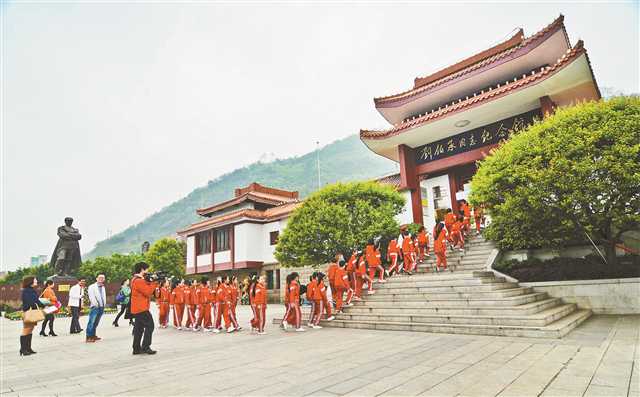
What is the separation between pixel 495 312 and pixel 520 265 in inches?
168

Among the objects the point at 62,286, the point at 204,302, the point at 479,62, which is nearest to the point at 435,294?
the point at 204,302

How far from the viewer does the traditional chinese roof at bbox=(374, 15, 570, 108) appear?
14.8 metres

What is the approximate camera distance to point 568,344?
242 inches

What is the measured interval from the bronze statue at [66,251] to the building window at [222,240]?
1018 cm

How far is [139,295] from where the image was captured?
23.0ft

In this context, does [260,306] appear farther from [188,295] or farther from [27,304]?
[27,304]

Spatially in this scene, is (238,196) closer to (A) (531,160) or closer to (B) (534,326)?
(A) (531,160)

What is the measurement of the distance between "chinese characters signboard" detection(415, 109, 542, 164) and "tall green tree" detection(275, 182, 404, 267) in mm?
4769

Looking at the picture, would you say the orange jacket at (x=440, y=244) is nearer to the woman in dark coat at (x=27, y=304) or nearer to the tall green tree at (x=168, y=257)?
the woman in dark coat at (x=27, y=304)

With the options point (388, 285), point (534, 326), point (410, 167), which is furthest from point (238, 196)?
point (534, 326)

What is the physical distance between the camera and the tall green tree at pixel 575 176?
8945 mm

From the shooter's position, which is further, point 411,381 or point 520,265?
point 520,265

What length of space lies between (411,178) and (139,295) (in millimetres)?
14775

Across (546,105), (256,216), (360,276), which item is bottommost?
(360,276)
